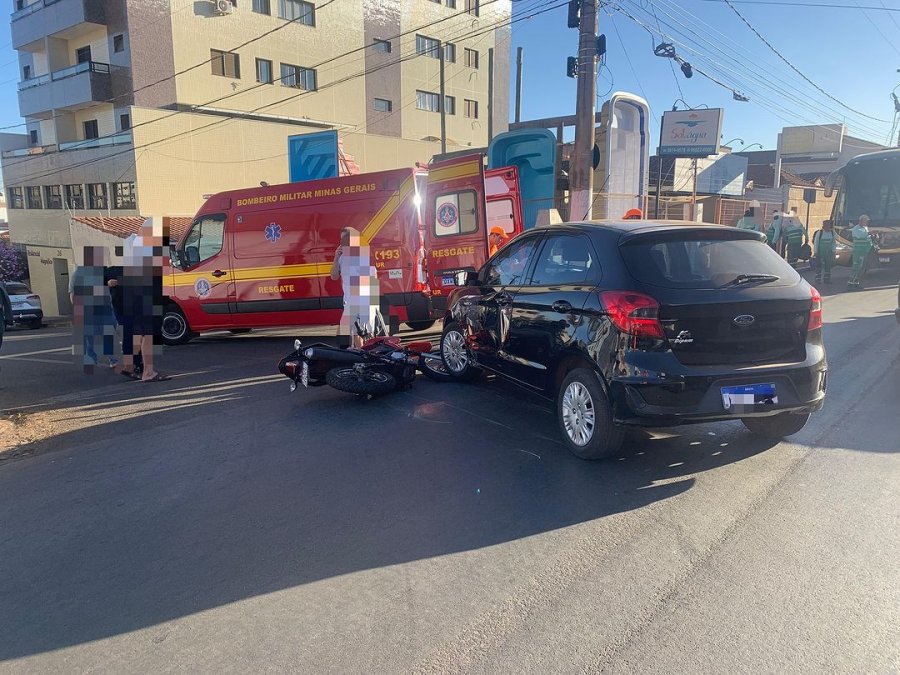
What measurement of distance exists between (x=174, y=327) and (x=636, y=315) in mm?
9252

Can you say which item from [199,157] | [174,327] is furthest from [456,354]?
[199,157]

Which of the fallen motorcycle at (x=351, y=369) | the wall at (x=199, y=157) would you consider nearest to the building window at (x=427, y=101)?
the wall at (x=199, y=157)

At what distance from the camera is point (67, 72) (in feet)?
97.8

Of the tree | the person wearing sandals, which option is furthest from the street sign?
the tree

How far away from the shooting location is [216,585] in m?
3.32

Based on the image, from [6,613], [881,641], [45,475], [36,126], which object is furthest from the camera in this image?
[36,126]

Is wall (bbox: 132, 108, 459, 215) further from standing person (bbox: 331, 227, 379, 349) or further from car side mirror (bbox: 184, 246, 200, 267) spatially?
standing person (bbox: 331, 227, 379, 349)

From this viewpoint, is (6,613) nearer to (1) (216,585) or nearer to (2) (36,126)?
(1) (216,585)

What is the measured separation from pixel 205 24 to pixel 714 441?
103 feet

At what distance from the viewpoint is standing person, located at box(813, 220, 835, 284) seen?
1577cm

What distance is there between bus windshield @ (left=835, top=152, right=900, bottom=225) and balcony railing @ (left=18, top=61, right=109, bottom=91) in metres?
29.6

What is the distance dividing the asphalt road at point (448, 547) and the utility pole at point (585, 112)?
22.2ft

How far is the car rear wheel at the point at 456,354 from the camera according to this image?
7102 mm

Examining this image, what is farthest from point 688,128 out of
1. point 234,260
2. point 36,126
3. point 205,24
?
point 36,126
